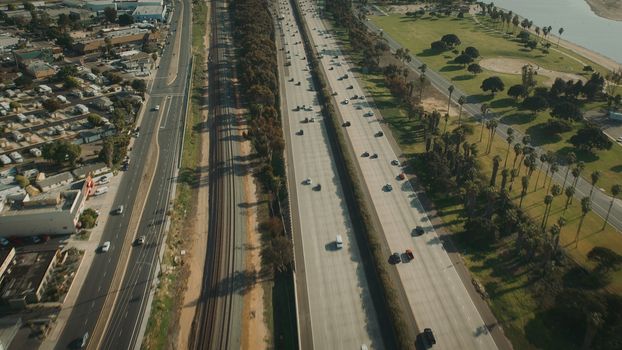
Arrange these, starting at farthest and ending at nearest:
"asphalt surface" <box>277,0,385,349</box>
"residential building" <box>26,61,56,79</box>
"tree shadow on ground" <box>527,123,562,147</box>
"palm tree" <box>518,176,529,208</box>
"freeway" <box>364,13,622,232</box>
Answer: "residential building" <box>26,61,56,79</box> < "tree shadow on ground" <box>527,123,562,147</box> < "freeway" <box>364,13,622,232</box> < "palm tree" <box>518,176,529,208</box> < "asphalt surface" <box>277,0,385,349</box>

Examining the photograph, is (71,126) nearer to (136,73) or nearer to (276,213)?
(136,73)

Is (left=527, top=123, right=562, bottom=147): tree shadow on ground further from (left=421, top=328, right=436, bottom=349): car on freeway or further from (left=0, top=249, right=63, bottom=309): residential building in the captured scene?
(left=0, top=249, right=63, bottom=309): residential building

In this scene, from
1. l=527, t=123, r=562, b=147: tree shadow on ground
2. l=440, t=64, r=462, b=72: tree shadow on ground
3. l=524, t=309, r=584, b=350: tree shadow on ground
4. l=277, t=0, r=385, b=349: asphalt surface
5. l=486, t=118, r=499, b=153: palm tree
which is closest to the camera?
l=524, t=309, r=584, b=350: tree shadow on ground

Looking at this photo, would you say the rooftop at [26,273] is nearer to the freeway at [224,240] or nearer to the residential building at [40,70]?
the freeway at [224,240]

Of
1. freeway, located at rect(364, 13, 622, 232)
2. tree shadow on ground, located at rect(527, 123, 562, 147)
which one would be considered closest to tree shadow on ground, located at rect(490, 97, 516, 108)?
freeway, located at rect(364, 13, 622, 232)

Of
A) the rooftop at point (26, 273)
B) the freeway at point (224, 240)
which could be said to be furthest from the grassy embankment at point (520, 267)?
the rooftop at point (26, 273)

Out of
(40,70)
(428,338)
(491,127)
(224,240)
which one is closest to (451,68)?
(491,127)
